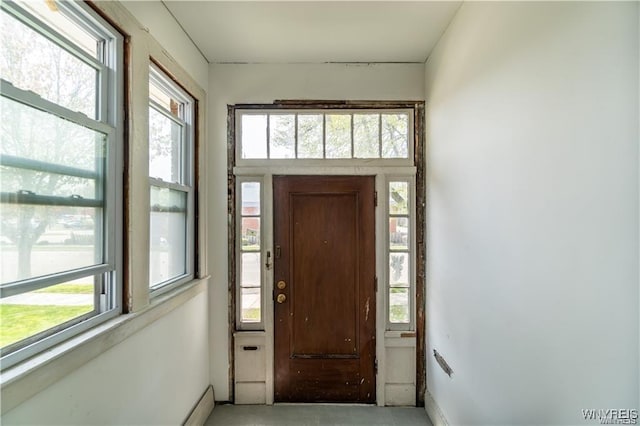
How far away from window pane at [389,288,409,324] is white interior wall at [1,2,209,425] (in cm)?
159

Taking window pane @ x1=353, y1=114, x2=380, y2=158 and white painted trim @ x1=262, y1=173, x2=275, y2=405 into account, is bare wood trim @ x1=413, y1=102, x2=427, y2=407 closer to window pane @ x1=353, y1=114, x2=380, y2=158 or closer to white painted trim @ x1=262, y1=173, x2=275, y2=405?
window pane @ x1=353, y1=114, x2=380, y2=158

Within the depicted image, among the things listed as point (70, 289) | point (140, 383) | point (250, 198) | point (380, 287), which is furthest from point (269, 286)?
point (70, 289)

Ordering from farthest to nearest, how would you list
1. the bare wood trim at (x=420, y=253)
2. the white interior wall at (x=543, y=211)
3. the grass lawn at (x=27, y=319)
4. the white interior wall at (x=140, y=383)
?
the bare wood trim at (x=420, y=253) < the white interior wall at (x=140, y=383) < the grass lawn at (x=27, y=319) < the white interior wall at (x=543, y=211)

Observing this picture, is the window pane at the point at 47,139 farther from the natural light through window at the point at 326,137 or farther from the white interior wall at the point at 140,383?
the natural light through window at the point at 326,137

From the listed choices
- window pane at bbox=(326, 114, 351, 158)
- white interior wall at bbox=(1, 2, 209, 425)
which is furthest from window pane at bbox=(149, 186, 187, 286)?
window pane at bbox=(326, 114, 351, 158)

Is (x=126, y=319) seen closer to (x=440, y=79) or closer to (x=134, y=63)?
(x=134, y=63)

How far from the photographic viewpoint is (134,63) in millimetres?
1584

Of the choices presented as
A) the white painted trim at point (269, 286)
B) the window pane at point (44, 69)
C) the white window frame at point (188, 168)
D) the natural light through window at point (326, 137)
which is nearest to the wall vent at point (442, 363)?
the white painted trim at point (269, 286)

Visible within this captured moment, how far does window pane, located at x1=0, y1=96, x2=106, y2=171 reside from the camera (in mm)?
1026

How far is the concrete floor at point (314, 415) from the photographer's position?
244 centimetres

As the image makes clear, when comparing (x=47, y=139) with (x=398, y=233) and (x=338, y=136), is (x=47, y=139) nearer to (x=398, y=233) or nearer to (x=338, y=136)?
(x=338, y=136)

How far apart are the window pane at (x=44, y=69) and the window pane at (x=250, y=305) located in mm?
1802

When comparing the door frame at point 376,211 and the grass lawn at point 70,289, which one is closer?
the grass lawn at point 70,289

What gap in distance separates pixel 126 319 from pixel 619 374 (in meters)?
1.87
